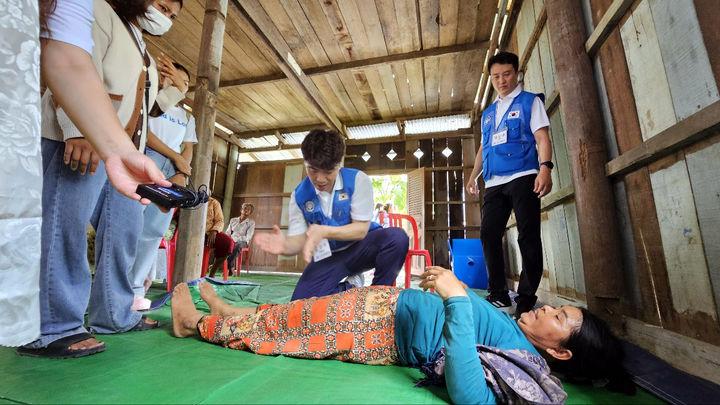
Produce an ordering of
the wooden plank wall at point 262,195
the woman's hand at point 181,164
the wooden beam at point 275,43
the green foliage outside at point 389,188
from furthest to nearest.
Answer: the green foliage outside at point 389,188 → the wooden plank wall at point 262,195 → the wooden beam at point 275,43 → the woman's hand at point 181,164

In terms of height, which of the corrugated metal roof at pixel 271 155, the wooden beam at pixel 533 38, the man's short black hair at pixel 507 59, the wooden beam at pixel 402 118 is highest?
the wooden beam at pixel 402 118

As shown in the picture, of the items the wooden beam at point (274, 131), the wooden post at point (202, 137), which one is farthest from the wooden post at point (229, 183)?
the wooden post at point (202, 137)

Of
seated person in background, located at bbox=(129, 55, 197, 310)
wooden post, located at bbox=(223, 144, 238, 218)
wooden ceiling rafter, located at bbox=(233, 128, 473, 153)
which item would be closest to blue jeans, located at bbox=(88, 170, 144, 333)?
seated person in background, located at bbox=(129, 55, 197, 310)

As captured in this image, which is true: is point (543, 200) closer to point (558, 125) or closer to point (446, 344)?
point (558, 125)

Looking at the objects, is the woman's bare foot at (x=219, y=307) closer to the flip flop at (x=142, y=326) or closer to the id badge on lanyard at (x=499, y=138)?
the flip flop at (x=142, y=326)

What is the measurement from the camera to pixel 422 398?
96 cm

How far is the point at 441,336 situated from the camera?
4.08ft

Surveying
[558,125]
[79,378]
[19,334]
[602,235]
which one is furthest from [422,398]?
[558,125]

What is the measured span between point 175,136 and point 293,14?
8.46 feet

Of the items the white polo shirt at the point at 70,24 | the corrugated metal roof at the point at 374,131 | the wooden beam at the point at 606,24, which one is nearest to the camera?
the white polo shirt at the point at 70,24

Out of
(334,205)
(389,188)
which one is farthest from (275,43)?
(389,188)

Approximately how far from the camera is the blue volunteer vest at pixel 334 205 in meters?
1.98

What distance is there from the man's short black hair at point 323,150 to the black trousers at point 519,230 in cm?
120

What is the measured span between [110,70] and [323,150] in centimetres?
97
